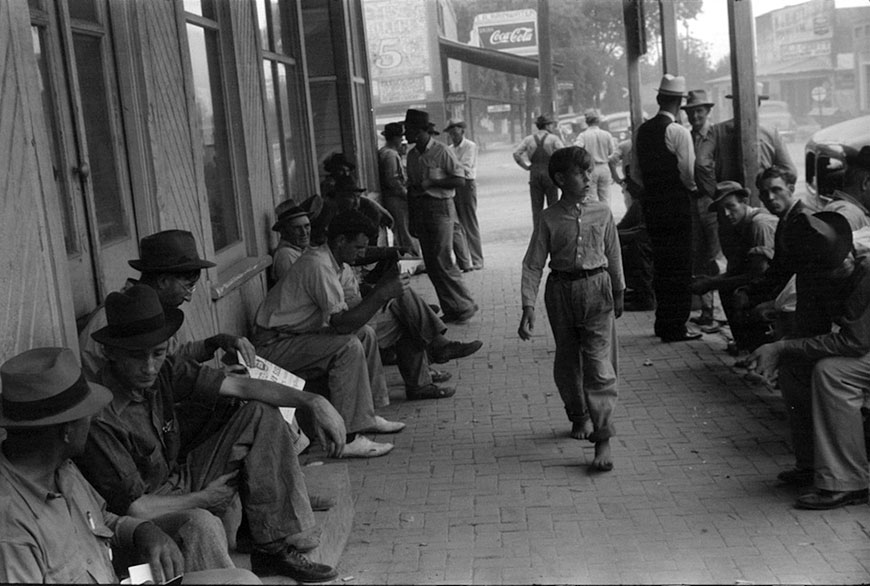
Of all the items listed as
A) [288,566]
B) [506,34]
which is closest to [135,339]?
[288,566]

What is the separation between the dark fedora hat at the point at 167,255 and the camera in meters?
4.49

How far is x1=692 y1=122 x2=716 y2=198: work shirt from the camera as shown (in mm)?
9023

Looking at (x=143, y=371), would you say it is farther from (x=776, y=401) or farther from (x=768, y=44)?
(x=768, y=44)

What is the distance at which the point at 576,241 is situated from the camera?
606 centimetres

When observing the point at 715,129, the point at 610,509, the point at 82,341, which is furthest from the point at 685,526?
the point at 715,129

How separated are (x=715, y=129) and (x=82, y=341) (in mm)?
6707

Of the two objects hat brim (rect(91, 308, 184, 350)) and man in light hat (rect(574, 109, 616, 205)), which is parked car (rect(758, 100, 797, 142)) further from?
hat brim (rect(91, 308, 184, 350))

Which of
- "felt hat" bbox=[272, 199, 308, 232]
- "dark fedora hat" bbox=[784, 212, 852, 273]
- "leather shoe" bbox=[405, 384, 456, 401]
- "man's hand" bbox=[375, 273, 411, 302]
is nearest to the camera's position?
"dark fedora hat" bbox=[784, 212, 852, 273]

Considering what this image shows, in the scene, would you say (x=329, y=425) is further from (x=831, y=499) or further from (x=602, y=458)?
(x=831, y=499)

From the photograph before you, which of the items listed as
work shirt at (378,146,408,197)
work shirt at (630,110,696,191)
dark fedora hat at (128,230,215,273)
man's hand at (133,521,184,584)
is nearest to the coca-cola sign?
work shirt at (378,146,408,197)

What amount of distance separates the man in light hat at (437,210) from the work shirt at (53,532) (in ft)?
23.2

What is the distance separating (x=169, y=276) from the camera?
450 centimetres

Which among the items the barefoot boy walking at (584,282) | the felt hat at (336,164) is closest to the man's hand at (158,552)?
the barefoot boy walking at (584,282)

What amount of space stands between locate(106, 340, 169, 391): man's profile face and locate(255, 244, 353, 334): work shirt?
2.65 m
